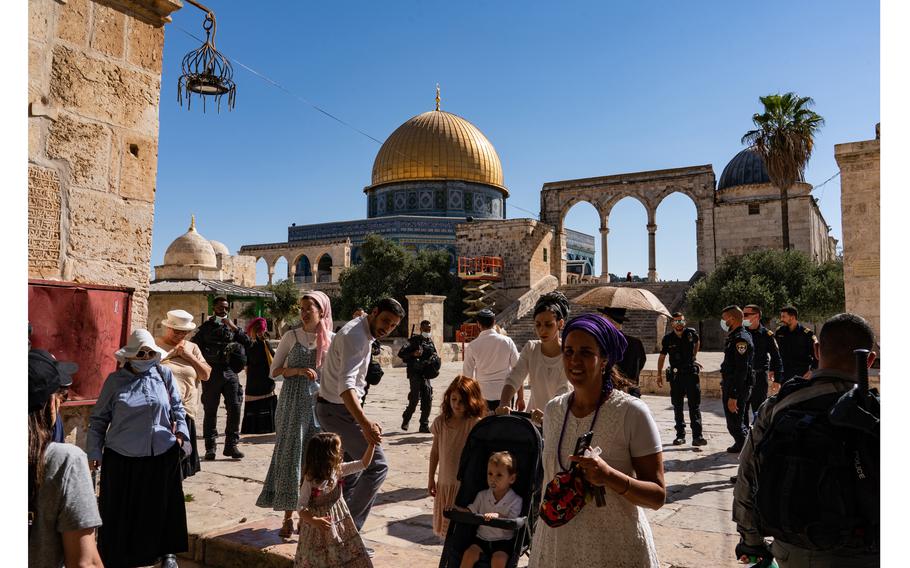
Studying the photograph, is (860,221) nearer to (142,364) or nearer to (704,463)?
(704,463)

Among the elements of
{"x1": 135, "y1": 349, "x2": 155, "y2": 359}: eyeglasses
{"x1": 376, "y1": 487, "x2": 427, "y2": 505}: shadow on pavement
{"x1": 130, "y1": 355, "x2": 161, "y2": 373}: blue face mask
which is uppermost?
{"x1": 135, "y1": 349, "x2": 155, "y2": 359}: eyeglasses

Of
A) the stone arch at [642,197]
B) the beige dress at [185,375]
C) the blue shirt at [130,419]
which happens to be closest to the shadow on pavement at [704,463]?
the beige dress at [185,375]

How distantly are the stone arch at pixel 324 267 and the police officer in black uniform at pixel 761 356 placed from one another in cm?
3659

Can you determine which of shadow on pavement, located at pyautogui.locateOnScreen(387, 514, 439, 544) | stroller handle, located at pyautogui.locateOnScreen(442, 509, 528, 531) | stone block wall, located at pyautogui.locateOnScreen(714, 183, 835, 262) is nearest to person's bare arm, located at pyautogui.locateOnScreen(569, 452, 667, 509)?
stroller handle, located at pyautogui.locateOnScreen(442, 509, 528, 531)

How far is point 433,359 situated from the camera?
766cm

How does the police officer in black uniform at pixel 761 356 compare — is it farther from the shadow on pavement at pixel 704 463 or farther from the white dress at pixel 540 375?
the white dress at pixel 540 375

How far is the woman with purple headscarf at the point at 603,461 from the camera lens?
1836 mm

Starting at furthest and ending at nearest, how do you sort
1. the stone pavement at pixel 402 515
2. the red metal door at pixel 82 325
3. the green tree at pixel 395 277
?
the green tree at pixel 395 277 → the stone pavement at pixel 402 515 → the red metal door at pixel 82 325

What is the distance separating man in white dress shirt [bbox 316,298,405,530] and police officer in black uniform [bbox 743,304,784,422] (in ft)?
14.4

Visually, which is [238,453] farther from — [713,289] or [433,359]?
[713,289]

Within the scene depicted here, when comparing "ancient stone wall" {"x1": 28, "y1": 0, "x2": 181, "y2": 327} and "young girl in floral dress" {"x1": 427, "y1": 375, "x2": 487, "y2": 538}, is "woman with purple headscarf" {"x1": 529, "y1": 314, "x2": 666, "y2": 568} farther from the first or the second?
"ancient stone wall" {"x1": 28, "y1": 0, "x2": 181, "y2": 327}

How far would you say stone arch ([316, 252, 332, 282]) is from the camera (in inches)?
1647

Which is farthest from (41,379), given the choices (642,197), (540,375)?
(642,197)

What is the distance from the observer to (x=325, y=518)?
296cm
